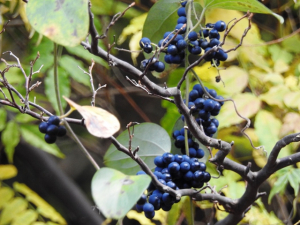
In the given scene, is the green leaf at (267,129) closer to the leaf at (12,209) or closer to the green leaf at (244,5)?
the green leaf at (244,5)

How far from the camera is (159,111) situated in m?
1.54

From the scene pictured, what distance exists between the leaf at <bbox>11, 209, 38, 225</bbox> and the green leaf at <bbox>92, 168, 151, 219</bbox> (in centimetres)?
58

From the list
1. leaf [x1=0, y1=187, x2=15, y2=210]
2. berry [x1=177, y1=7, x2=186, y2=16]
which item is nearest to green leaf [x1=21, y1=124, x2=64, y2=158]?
leaf [x1=0, y1=187, x2=15, y2=210]

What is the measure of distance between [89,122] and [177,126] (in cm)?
25

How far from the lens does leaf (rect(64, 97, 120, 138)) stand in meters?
0.31

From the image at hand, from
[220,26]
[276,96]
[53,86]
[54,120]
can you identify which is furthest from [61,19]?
[276,96]

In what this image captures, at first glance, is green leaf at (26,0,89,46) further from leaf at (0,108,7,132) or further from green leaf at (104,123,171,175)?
leaf at (0,108,7,132)

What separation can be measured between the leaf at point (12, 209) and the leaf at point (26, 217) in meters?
0.01

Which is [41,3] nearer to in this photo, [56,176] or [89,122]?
[89,122]

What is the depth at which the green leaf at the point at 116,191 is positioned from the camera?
280mm

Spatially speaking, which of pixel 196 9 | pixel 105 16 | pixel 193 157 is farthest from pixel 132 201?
pixel 105 16

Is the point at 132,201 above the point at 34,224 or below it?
above

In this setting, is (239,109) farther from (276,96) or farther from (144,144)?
(144,144)

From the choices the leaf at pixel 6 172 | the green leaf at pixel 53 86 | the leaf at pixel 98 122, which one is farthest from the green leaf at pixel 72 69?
the leaf at pixel 98 122
